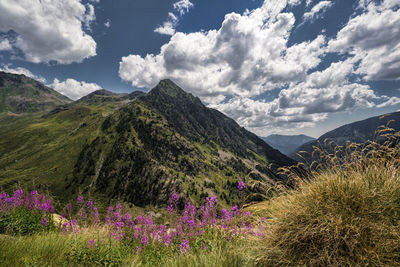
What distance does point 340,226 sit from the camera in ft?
10.6

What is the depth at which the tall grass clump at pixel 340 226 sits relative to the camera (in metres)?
3.04

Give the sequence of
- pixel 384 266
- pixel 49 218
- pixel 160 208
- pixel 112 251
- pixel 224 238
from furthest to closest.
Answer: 1. pixel 160 208
2. pixel 49 218
3. pixel 224 238
4. pixel 112 251
5. pixel 384 266

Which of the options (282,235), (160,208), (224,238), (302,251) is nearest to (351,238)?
(302,251)

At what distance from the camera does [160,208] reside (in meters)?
195

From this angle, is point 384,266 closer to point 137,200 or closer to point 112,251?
point 112,251

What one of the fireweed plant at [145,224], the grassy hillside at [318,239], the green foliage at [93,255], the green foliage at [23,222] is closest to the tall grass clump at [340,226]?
the grassy hillside at [318,239]

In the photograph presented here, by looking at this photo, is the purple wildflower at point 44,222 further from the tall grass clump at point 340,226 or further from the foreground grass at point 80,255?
the tall grass clump at point 340,226

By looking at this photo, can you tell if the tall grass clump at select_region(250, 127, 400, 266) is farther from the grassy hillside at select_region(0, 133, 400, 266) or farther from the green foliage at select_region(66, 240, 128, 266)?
the green foliage at select_region(66, 240, 128, 266)

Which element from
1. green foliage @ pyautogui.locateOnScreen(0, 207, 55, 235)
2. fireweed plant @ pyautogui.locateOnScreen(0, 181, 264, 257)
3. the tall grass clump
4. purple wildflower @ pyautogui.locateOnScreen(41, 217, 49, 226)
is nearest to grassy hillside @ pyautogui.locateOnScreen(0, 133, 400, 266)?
the tall grass clump

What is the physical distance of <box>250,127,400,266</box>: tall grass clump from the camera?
304cm

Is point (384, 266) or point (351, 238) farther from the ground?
point (351, 238)

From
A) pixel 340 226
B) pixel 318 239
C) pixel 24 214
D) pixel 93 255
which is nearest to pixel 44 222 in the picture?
pixel 24 214

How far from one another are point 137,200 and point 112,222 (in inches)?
8418

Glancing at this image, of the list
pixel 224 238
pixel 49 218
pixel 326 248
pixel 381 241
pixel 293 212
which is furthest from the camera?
pixel 49 218
